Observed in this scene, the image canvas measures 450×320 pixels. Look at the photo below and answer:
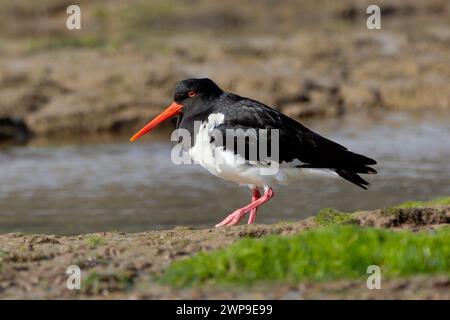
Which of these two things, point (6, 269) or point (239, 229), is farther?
point (239, 229)

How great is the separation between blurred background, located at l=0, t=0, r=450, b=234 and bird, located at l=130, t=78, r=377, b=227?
8.75 ft

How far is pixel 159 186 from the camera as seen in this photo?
13.2 meters

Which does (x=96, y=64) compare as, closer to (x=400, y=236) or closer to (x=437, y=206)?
(x=437, y=206)

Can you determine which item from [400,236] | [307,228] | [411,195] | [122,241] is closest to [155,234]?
[122,241]

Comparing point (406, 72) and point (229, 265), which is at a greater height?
point (406, 72)

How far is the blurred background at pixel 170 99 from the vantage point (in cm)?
1218

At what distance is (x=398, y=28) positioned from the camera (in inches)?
1013

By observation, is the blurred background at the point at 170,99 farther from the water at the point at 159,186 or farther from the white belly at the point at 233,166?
the white belly at the point at 233,166

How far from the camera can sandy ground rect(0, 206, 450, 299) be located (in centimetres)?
608

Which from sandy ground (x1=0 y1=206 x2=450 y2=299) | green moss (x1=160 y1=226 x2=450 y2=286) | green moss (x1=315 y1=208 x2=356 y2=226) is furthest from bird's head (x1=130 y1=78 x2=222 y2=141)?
green moss (x1=160 y1=226 x2=450 y2=286)

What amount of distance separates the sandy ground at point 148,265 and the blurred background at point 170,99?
340 centimetres

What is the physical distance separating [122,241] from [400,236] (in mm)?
1987

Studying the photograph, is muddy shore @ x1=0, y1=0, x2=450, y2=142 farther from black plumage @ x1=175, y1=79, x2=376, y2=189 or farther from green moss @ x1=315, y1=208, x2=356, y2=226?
green moss @ x1=315, y1=208, x2=356, y2=226
